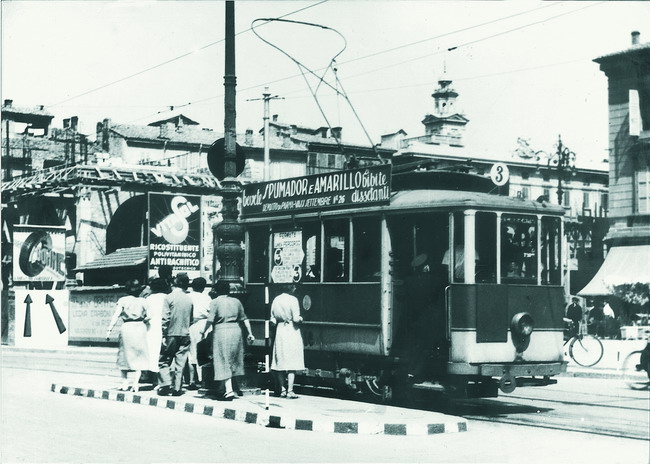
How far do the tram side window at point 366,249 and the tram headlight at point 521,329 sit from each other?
6.31 feet

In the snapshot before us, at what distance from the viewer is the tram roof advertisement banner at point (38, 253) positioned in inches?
1237

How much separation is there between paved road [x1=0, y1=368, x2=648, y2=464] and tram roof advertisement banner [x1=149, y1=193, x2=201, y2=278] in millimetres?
21014

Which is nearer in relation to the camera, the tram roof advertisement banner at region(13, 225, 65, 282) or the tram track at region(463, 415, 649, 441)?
the tram track at region(463, 415, 649, 441)

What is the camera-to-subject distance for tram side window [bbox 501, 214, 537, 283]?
11.8 m

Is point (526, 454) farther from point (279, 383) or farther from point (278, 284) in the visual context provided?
point (278, 284)

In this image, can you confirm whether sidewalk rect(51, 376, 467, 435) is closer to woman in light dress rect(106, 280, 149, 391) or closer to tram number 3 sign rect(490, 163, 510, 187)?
woman in light dress rect(106, 280, 149, 391)

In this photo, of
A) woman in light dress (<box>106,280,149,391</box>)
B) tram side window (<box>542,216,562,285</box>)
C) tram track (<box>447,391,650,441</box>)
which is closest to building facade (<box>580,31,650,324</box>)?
tram track (<box>447,391,650,441</box>)

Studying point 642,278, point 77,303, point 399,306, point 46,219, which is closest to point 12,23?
point 399,306

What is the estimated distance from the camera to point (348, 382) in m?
13.0

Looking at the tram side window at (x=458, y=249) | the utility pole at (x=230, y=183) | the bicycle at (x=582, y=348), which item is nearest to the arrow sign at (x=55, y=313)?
the bicycle at (x=582, y=348)

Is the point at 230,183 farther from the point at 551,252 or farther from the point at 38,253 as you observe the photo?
the point at 38,253

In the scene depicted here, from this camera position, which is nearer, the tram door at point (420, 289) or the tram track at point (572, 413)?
the tram track at point (572, 413)

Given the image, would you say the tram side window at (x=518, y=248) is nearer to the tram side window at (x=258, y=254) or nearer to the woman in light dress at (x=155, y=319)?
the tram side window at (x=258, y=254)

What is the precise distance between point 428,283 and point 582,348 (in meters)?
9.04
